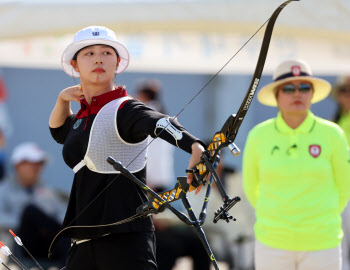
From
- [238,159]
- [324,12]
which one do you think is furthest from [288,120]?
[238,159]

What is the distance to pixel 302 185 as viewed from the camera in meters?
4.79

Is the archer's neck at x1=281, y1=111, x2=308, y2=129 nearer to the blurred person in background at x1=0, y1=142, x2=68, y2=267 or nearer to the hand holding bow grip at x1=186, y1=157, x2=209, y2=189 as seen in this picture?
the hand holding bow grip at x1=186, y1=157, x2=209, y2=189

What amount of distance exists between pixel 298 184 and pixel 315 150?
0.23 metres

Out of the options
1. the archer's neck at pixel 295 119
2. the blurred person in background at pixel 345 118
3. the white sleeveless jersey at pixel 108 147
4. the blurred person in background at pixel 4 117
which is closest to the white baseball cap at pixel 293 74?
the archer's neck at pixel 295 119

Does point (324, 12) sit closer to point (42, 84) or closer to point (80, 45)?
point (80, 45)

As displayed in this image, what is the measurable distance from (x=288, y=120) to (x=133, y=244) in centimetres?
197

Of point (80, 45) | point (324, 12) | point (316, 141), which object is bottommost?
point (316, 141)

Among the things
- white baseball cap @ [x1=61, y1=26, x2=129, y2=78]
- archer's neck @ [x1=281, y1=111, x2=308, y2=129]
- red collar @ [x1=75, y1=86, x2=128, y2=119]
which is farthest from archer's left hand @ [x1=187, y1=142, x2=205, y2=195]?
archer's neck @ [x1=281, y1=111, x2=308, y2=129]

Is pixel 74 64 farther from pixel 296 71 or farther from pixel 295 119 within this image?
pixel 296 71

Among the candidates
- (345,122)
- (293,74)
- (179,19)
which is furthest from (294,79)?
(345,122)

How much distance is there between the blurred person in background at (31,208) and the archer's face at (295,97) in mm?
2639

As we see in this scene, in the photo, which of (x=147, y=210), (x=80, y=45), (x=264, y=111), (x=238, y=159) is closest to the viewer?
(x=147, y=210)

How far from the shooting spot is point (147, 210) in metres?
3.14

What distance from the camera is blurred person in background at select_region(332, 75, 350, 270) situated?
5848 millimetres
